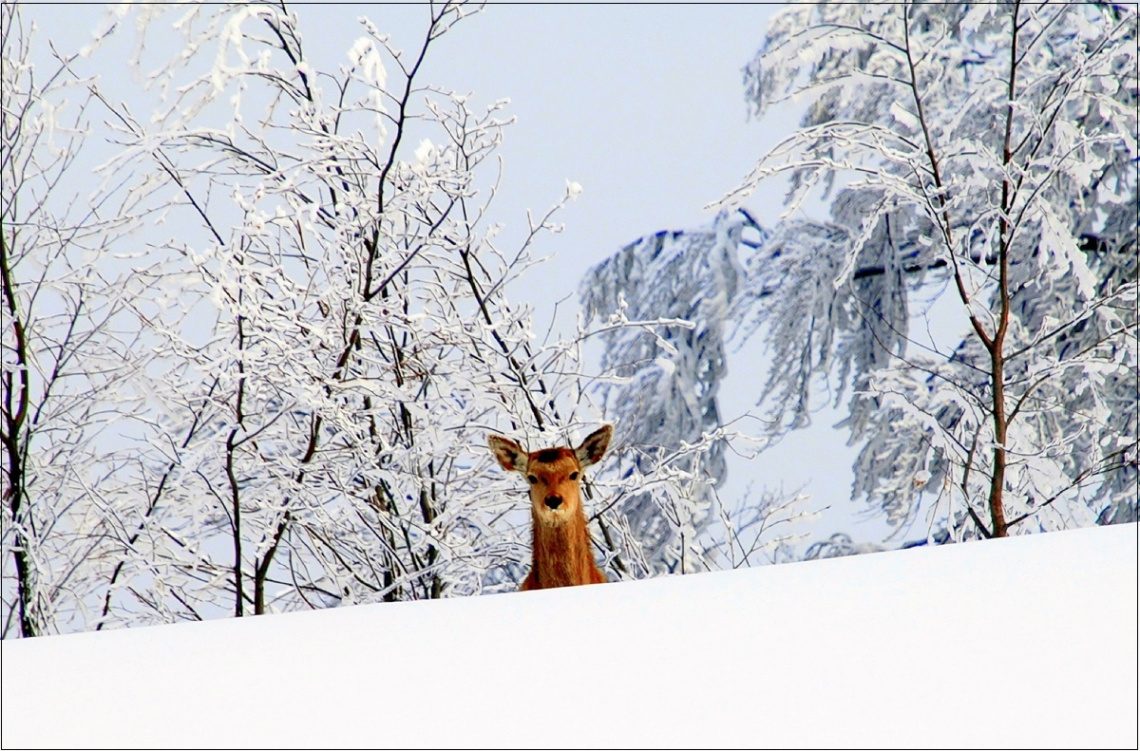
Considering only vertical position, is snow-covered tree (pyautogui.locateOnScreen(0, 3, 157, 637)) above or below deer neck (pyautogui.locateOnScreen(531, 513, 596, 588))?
above

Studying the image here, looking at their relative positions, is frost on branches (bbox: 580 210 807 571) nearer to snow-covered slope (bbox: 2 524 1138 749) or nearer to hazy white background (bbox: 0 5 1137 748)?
hazy white background (bbox: 0 5 1137 748)

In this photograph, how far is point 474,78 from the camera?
2.20m

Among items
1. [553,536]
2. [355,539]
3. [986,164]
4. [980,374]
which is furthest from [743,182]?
[355,539]

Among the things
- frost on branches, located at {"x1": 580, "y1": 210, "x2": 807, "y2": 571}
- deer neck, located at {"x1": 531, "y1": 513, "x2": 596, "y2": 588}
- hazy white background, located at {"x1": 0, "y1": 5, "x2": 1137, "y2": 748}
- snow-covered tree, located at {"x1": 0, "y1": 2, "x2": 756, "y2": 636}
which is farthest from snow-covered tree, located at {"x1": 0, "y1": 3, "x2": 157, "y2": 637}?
frost on branches, located at {"x1": 580, "y1": 210, "x2": 807, "y2": 571}

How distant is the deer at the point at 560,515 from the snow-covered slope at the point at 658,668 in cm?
14

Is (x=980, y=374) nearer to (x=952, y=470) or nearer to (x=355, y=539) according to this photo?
(x=952, y=470)

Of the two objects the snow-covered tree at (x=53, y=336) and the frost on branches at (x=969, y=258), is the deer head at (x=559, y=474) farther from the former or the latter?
the snow-covered tree at (x=53, y=336)

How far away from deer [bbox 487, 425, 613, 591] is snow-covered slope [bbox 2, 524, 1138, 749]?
14 centimetres

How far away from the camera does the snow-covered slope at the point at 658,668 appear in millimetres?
1239

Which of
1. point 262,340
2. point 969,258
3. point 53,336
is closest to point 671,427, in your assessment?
point 969,258

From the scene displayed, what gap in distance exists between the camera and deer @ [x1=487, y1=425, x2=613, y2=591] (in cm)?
203

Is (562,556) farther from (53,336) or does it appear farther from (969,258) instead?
(969,258)

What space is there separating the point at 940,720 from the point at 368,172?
1.53 m

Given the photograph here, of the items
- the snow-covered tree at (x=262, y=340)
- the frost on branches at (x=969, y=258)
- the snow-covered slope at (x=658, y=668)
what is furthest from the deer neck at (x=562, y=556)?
the frost on branches at (x=969, y=258)
